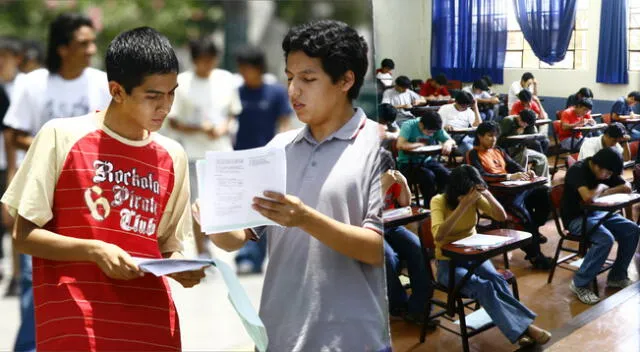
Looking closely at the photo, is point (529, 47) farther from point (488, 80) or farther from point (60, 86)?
point (60, 86)

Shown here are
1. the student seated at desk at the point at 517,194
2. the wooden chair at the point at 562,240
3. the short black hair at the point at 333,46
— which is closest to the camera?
the short black hair at the point at 333,46

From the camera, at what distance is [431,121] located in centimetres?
157

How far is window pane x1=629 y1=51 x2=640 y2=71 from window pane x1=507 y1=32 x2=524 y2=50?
33cm

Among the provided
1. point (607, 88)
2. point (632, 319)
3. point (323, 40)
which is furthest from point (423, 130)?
point (632, 319)

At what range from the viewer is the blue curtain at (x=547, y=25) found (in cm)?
161

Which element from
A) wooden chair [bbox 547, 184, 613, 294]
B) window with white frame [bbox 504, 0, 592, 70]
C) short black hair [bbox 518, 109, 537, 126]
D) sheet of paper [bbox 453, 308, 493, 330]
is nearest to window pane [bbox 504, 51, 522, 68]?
window with white frame [bbox 504, 0, 592, 70]

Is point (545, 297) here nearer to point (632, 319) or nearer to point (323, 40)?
point (632, 319)

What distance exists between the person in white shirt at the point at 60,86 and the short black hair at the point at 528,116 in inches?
42.6

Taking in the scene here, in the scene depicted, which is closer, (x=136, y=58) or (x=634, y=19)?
(x=136, y=58)

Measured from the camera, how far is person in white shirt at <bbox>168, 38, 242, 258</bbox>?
1.25 meters

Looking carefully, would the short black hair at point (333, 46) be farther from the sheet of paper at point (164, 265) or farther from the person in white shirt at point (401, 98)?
the sheet of paper at point (164, 265)

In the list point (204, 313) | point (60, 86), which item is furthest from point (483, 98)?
point (60, 86)

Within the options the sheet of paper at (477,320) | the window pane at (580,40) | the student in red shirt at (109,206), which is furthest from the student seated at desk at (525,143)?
the student in red shirt at (109,206)

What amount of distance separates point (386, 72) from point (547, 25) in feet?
1.54
